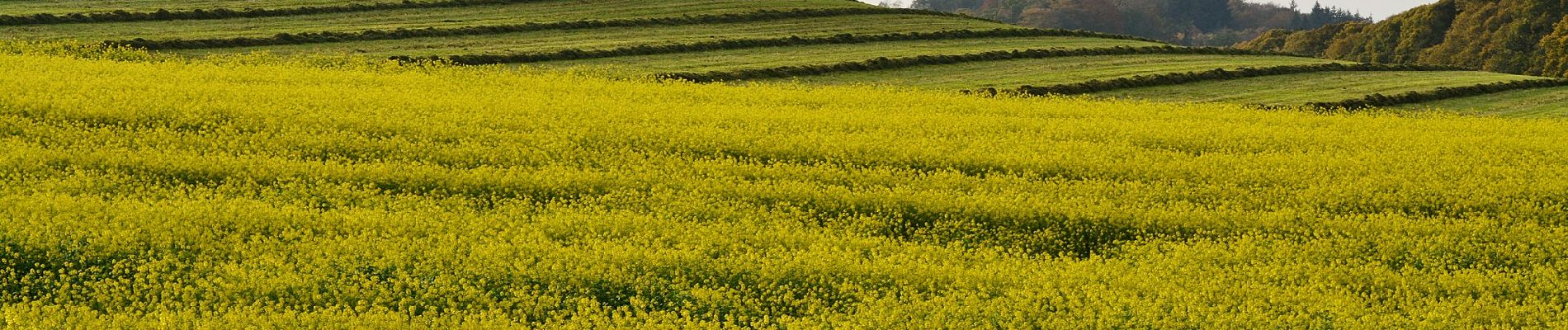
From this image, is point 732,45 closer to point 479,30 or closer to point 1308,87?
point 479,30

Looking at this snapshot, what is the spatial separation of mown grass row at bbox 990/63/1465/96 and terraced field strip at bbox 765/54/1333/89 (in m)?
0.38

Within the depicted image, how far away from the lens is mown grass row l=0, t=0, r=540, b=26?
3456 cm

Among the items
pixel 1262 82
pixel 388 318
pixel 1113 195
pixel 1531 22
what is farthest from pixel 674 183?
pixel 1531 22

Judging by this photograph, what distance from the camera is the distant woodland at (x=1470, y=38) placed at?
5838 cm

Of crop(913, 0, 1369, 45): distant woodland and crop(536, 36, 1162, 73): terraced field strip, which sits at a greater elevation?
crop(536, 36, 1162, 73): terraced field strip

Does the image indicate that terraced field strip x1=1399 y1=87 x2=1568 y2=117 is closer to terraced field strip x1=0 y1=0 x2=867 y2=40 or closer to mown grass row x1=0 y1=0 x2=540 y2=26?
terraced field strip x1=0 y1=0 x2=867 y2=40

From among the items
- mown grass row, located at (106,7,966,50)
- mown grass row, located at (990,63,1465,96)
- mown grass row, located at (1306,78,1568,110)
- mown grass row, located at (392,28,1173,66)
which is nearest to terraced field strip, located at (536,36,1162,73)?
mown grass row, located at (392,28,1173,66)

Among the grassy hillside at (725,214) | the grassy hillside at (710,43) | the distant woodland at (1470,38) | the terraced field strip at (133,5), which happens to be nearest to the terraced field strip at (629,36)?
the grassy hillside at (710,43)

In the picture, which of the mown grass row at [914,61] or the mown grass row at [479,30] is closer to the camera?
the mown grass row at [914,61]

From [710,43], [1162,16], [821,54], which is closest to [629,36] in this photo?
[710,43]

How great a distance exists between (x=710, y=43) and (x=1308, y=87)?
13378 millimetres

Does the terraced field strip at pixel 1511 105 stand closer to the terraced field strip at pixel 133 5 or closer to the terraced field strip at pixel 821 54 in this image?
the terraced field strip at pixel 821 54

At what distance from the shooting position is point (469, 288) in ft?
37.2

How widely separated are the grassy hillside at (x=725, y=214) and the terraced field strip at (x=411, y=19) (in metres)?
9.76
